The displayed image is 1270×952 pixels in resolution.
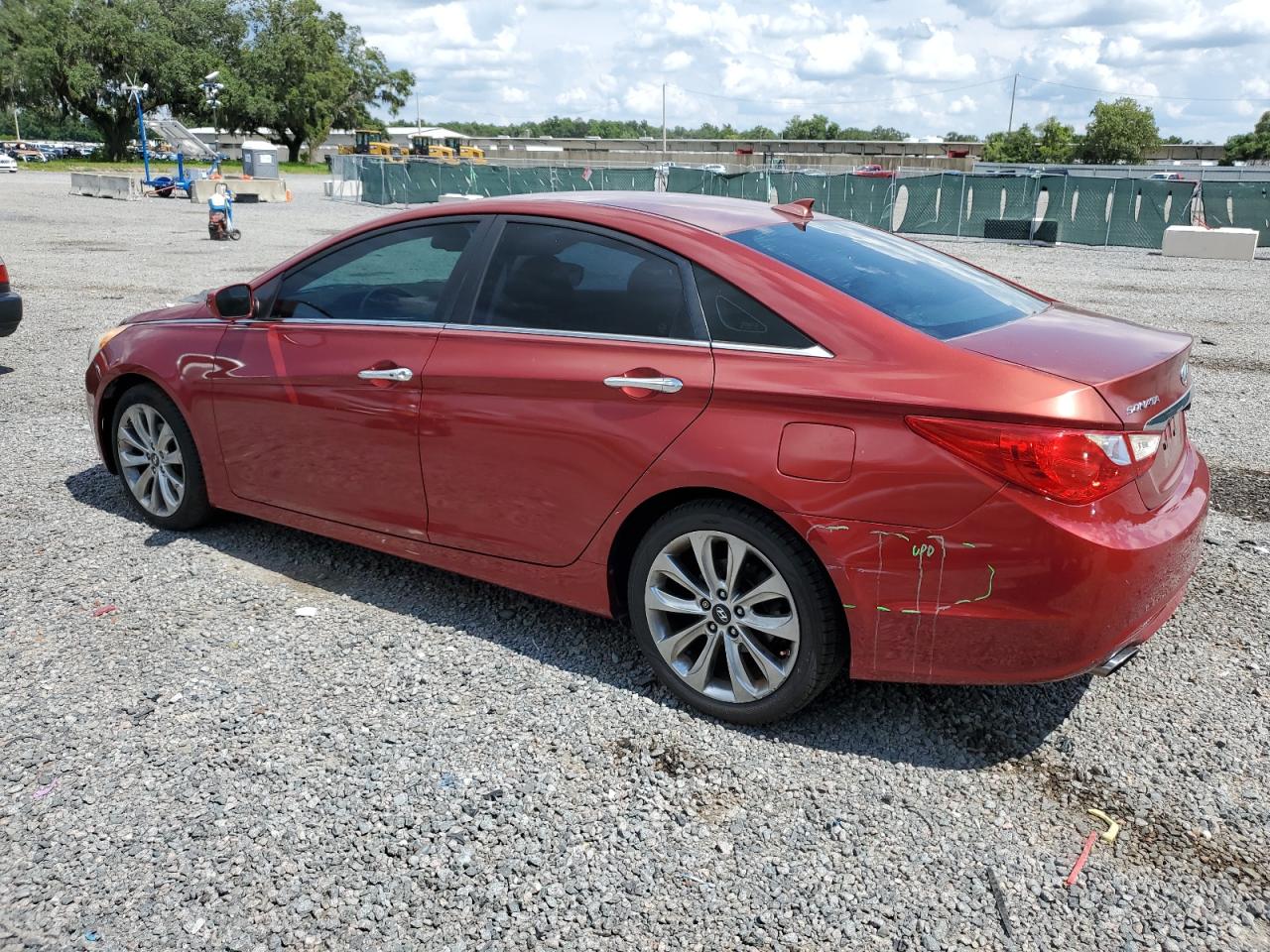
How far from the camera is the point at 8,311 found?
28.7 feet

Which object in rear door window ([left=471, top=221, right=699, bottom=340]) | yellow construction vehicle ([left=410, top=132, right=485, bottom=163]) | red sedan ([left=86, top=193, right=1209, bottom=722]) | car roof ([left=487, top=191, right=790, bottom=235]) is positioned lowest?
red sedan ([left=86, top=193, right=1209, bottom=722])

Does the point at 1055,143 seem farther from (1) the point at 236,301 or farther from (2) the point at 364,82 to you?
(1) the point at 236,301

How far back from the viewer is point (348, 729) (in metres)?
3.47

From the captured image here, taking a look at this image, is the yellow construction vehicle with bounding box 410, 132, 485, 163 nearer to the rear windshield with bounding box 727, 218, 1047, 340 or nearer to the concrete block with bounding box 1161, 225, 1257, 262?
the concrete block with bounding box 1161, 225, 1257, 262

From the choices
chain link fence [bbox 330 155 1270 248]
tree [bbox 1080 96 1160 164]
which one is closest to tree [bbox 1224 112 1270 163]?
tree [bbox 1080 96 1160 164]

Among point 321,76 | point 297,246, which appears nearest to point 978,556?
point 297,246

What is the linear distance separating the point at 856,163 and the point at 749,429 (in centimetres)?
8752

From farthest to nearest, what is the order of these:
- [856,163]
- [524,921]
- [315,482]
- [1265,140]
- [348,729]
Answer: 1. [1265,140]
2. [856,163]
3. [315,482]
4. [348,729]
5. [524,921]

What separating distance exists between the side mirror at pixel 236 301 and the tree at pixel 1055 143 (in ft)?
396

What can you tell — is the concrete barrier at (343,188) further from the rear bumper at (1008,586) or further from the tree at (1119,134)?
the tree at (1119,134)

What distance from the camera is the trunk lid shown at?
117 inches

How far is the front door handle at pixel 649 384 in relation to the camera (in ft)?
10.9

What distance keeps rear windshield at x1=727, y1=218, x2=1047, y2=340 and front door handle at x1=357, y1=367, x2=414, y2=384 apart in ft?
4.36

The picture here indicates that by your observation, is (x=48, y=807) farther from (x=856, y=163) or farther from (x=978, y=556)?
(x=856, y=163)
